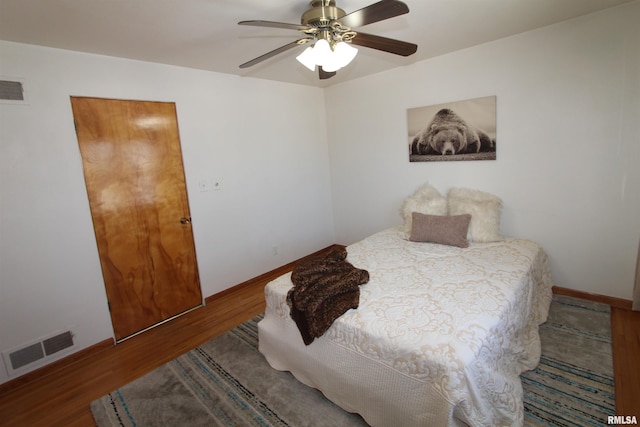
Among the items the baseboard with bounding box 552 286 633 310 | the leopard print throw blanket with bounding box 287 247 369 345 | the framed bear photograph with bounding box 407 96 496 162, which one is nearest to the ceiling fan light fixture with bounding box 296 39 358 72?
the leopard print throw blanket with bounding box 287 247 369 345

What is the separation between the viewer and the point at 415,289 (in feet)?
6.84

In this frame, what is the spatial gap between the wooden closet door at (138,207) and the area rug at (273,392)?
79 cm

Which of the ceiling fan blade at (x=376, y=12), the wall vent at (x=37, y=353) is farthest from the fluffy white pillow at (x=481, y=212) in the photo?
the wall vent at (x=37, y=353)

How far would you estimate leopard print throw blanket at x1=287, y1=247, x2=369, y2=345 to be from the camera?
1.87 meters

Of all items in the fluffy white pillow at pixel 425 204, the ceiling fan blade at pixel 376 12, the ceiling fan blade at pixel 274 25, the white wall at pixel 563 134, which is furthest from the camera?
the fluffy white pillow at pixel 425 204

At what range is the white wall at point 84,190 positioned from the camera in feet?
7.39

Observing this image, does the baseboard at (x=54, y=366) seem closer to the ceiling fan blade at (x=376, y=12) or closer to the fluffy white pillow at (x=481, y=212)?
→ the ceiling fan blade at (x=376, y=12)

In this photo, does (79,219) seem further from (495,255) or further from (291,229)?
(495,255)

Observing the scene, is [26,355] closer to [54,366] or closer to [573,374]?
[54,366]

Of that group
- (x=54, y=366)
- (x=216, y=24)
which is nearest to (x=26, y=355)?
(x=54, y=366)

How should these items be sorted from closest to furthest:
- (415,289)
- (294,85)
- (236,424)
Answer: (236,424) → (415,289) → (294,85)

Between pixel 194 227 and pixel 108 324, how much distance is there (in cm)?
110

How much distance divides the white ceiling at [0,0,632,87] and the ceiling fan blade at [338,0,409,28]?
0.41m

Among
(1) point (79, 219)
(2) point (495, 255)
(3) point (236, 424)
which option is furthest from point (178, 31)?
(2) point (495, 255)
